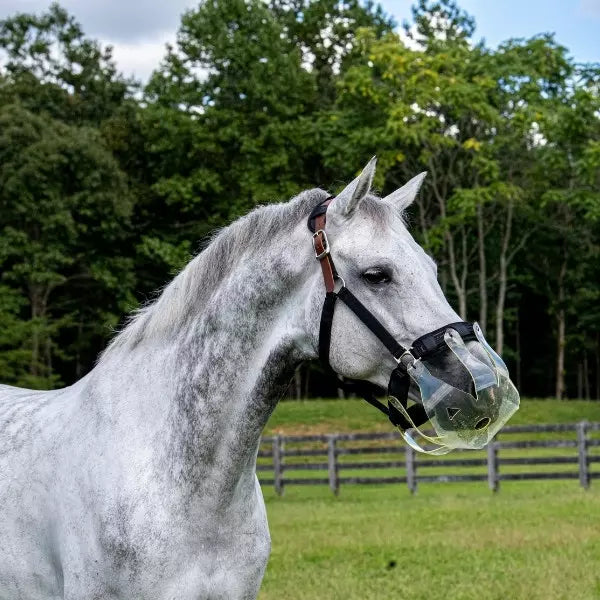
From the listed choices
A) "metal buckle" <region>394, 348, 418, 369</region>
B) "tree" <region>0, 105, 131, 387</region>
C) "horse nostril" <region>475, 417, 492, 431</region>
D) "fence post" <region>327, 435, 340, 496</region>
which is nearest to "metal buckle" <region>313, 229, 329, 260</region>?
"metal buckle" <region>394, 348, 418, 369</region>

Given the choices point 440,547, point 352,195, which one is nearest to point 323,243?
point 352,195

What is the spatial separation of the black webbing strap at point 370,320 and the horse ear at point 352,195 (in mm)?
274

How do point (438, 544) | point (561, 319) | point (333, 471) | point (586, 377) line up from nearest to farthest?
point (438, 544) < point (333, 471) < point (561, 319) < point (586, 377)

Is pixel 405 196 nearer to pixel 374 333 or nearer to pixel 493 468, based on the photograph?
pixel 374 333

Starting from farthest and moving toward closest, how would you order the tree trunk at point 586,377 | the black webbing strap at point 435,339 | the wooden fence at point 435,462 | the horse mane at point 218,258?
the tree trunk at point 586,377, the wooden fence at point 435,462, the horse mane at point 218,258, the black webbing strap at point 435,339

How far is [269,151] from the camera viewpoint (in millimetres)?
36500

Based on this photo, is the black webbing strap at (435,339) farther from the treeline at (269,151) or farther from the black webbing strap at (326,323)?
the treeline at (269,151)

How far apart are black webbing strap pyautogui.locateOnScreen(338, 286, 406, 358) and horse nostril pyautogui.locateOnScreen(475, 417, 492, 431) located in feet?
1.17

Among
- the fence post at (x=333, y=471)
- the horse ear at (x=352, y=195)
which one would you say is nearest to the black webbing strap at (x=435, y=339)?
the horse ear at (x=352, y=195)

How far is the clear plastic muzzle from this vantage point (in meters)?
3.24

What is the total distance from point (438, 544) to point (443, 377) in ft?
28.0

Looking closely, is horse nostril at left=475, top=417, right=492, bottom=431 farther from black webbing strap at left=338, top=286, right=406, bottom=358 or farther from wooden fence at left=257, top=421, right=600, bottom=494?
wooden fence at left=257, top=421, right=600, bottom=494

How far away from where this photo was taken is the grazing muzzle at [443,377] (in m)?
3.24

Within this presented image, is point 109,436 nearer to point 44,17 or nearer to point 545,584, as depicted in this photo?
point 545,584
